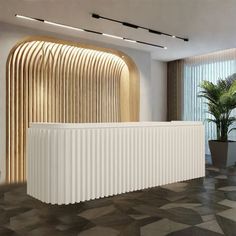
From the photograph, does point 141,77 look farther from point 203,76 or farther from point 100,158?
point 100,158

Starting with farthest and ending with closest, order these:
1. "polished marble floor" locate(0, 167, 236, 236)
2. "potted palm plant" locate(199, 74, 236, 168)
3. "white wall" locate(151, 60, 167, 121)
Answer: "white wall" locate(151, 60, 167, 121) < "potted palm plant" locate(199, 74, 236, 168) < "polished marble floor" locate(0, 167, 236, 236)

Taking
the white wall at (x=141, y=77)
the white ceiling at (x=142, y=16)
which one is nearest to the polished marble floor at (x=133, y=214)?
the white wall at (x=141, y=77)

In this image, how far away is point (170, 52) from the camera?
25.6ft

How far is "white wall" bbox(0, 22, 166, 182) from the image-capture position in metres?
5.27

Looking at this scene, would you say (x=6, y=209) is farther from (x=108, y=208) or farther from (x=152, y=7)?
(x=152, y=7)

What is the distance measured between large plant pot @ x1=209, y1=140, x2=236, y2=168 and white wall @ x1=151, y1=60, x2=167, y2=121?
251 cm

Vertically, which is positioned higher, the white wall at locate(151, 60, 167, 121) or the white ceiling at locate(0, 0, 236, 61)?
the white ceiling at locate(0, 0, 236, 61)

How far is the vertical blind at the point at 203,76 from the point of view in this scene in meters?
8.02

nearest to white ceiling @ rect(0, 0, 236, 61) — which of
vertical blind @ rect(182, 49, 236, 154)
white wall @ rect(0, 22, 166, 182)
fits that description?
white wall @ rect(0, 22, 166, 182)

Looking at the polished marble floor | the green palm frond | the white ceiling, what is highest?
the white ceiling

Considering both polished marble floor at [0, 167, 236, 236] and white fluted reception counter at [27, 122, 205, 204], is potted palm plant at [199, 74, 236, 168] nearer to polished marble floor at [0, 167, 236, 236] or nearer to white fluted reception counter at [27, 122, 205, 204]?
polished marble floor at [0, 167, 236, 236]

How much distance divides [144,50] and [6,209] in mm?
5172

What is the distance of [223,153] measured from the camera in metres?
6.91

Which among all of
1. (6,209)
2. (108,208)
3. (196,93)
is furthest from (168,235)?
(196,93)
